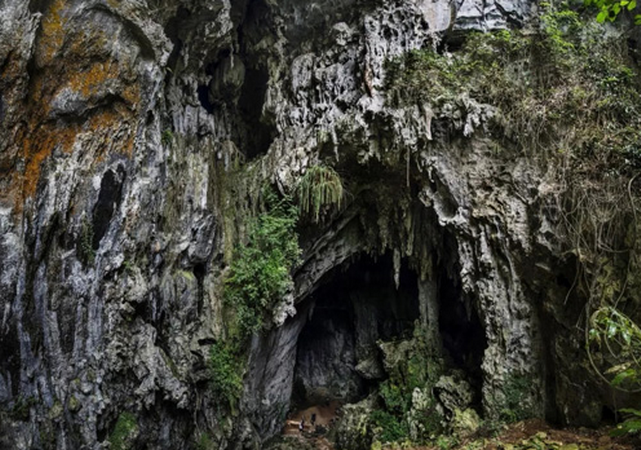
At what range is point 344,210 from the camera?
1068 cm

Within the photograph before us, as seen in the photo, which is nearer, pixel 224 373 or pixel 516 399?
pixel 516 399

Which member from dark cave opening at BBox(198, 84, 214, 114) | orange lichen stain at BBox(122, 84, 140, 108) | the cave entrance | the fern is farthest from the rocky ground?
dark cave opening at BBox(198, 84, 214, 114)

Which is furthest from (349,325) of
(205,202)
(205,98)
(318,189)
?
(205,98)

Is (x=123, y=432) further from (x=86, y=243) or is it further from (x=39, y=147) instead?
(x=39, y=147)

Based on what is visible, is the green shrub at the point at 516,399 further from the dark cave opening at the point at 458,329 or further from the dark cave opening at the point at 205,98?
the dark cave opening at the point at 205,98

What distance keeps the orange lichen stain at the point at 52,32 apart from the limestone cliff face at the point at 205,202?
0.02m

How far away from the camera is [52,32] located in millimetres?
6281

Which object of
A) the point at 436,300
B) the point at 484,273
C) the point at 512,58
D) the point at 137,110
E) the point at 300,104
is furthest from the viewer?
the point at 436,300

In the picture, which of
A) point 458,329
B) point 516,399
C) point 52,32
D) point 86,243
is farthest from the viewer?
point 458,329

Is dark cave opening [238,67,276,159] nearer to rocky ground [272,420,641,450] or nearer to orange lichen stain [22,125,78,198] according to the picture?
orange lichen stain [22,125,78,198]

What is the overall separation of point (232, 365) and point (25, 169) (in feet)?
16.9

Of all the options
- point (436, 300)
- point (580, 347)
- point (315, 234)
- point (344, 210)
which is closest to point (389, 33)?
point (344, 210)

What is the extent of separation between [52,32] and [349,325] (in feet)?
38.1

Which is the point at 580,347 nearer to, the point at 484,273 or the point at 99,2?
the point at 484,273
